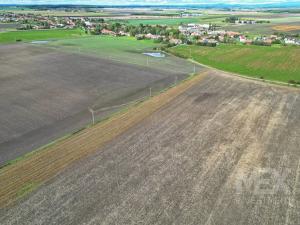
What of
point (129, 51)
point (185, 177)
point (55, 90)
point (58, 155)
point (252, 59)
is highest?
point (58, 155)

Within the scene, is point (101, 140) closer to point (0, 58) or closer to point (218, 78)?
point (218, 78)

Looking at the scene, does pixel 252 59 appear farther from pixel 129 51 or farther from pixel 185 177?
pixel 185 177

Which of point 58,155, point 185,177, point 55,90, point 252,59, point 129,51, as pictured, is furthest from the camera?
point 129,51

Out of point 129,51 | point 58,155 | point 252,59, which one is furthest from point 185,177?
point 129,51

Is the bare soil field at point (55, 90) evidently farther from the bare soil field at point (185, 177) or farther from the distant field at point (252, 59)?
the distant field at point (252, 59)

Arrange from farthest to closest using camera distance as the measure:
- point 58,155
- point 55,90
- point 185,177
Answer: point 55,90, point 58,155, point 185,177

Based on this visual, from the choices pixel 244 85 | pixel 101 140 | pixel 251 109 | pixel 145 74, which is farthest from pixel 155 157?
pixel 145 74
